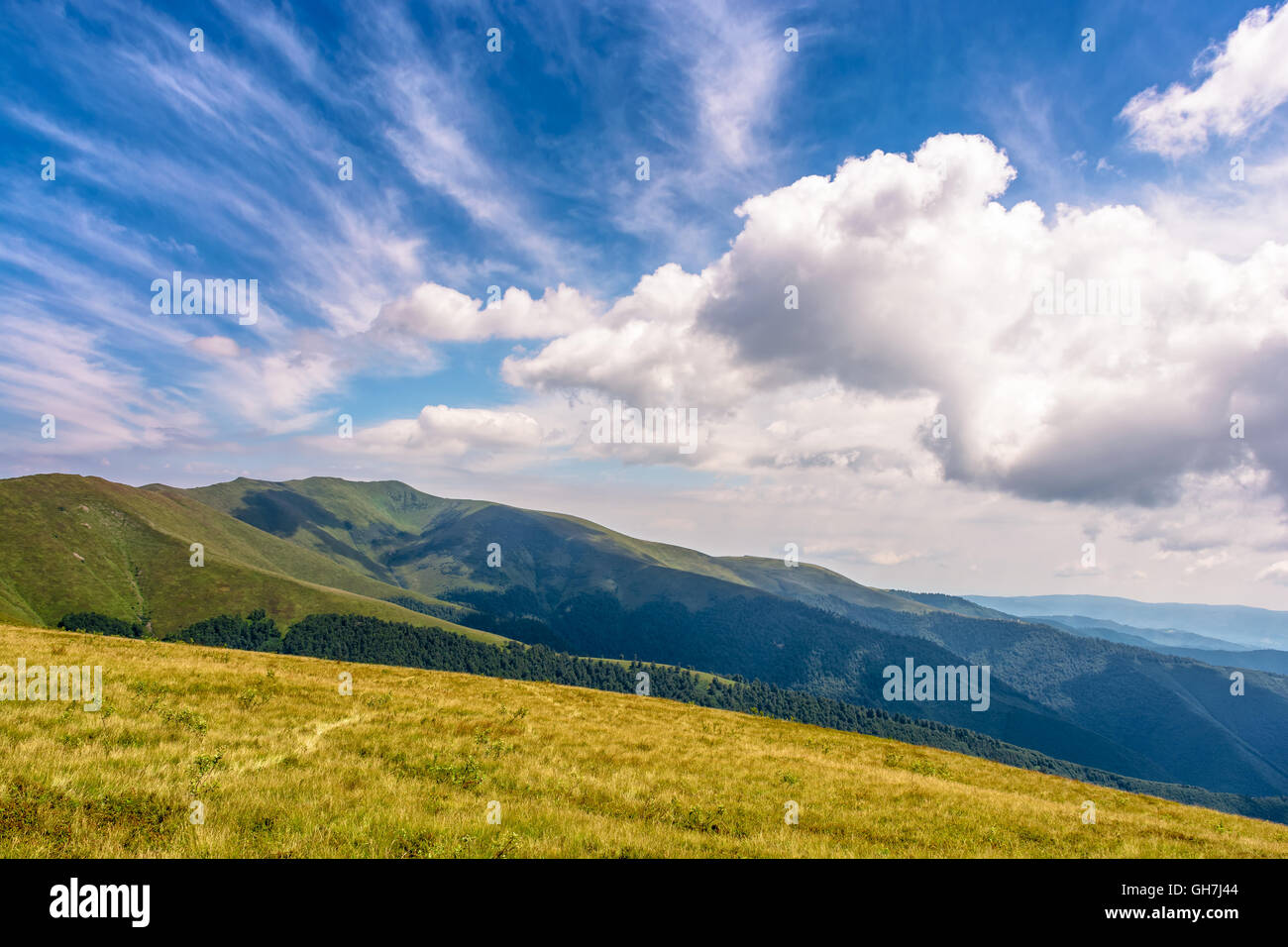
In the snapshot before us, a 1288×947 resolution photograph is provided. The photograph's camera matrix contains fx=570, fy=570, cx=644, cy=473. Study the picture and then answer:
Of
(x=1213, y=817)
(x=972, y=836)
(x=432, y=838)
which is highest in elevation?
(x=432, y=838)

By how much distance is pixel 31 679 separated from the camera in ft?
68.0

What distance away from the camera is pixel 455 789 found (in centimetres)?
1548

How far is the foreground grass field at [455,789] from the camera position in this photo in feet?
37.0

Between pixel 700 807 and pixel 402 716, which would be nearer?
pixel 700 807

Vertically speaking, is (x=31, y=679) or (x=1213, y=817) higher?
(x=31, y=679)

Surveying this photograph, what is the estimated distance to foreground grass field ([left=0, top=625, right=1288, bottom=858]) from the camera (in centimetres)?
1127
